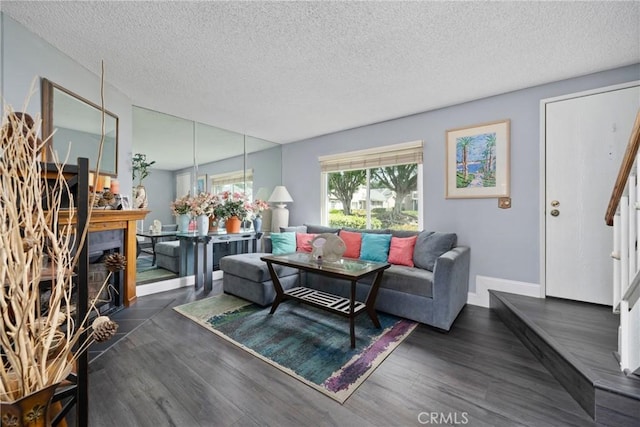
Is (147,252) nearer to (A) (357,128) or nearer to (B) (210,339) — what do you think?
(B) (210,339)

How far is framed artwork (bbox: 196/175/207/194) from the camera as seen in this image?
3.96 m

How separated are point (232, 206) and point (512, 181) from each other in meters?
3.59

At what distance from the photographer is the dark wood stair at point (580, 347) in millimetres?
1336

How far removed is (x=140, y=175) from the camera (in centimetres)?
335

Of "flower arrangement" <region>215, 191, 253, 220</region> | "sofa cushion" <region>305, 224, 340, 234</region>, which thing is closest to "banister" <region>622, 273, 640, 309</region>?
"sofa cushion" <region>305, 224, 340, 234</region>

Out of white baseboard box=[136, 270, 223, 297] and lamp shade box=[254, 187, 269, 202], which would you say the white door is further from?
white baseboard box=[136, 270, 223, 297]

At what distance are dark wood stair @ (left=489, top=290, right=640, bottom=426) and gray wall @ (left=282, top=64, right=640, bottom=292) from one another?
17.3 inches

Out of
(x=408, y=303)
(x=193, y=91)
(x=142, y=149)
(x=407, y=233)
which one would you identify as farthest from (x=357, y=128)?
(x=142, y=149)

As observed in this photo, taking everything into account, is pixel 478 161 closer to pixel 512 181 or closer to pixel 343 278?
pixel 512 181

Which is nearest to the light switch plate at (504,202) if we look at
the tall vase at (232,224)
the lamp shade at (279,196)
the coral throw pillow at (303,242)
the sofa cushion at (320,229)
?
the sofa cushion at (320,229)

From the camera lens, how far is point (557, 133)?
2.62m

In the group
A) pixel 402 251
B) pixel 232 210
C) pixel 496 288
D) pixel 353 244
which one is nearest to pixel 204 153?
pixel 232 210

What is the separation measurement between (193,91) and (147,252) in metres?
2.17

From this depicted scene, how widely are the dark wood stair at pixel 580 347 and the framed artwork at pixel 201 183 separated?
4.05 metres
